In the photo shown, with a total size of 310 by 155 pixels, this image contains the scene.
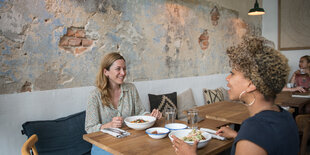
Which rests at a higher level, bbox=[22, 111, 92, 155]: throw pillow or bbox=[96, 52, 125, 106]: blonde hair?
bbox=[96, 52, 125, 106]: blonde hair

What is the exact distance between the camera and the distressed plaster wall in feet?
6.86

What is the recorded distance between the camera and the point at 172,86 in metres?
3.54

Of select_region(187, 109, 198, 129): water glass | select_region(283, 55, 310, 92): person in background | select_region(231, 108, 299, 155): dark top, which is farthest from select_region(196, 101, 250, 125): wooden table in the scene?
select_region(283, 55, 310, 92): person in background

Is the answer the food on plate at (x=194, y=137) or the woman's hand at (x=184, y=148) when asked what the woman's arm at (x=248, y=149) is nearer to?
the woman's hand at (x=184, y=148)

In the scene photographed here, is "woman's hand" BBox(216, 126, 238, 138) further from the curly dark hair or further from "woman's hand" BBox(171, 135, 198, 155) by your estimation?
the curly dark hair

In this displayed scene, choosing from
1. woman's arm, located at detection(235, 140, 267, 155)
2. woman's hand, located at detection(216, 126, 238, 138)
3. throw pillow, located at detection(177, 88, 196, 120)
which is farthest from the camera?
throw pillow, located at detection(177, 88, 196, 120)

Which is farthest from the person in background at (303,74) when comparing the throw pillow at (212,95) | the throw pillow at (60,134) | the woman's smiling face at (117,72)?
the throw pillow at (60,134)

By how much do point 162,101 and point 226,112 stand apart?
38.2 inches

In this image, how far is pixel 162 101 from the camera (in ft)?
10.3

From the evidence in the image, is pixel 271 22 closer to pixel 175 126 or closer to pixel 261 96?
pixel 175 126

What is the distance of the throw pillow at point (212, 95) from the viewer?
4004mm

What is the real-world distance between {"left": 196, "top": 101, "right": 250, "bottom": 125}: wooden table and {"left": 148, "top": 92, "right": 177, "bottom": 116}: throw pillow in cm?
62

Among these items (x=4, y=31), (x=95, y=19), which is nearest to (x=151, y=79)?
(x=95, y=19)

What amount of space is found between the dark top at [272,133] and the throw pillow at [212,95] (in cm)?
299
